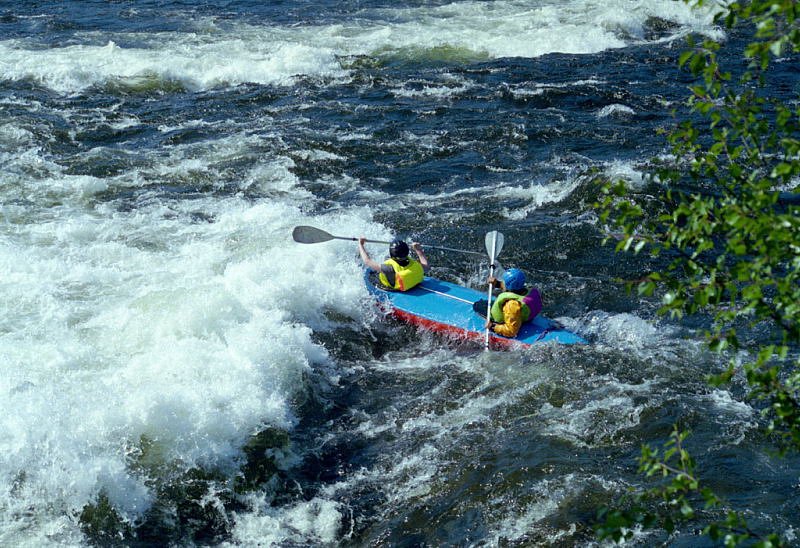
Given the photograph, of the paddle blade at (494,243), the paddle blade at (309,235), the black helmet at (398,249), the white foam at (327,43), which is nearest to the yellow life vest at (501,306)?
the paddle blade at (494,243)

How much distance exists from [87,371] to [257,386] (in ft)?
5.39

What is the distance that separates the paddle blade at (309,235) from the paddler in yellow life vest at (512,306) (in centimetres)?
223

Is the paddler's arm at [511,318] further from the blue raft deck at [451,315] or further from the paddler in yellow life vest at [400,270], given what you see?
the paddler in yellow life vest at [400,270]

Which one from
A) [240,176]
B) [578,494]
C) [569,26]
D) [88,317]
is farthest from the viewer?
[569,26]

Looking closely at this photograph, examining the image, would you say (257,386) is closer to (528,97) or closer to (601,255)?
(601,255)

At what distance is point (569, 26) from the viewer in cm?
1969

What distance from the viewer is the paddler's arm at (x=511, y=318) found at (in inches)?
328

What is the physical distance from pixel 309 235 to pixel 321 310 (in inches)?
35.8

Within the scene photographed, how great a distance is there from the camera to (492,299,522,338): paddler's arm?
8328mm

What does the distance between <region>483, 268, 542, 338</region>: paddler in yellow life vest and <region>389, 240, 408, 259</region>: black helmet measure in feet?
A: 3.82

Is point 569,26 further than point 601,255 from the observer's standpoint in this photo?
Yes

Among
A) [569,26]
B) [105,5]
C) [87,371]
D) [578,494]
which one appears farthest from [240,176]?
[105,5]

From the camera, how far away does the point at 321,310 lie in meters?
9.48

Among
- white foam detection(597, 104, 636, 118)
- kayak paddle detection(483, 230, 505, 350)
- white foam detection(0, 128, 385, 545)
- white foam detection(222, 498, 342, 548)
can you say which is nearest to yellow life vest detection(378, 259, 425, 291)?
white foam detection(0, 128, 385, 545)
